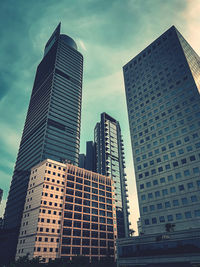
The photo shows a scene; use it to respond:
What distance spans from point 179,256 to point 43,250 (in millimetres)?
51828

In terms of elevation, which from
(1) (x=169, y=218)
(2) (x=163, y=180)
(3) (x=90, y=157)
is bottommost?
(1) (x=169, y=218)

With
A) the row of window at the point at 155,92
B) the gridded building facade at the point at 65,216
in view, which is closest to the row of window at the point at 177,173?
the row of window at the point at 155,92

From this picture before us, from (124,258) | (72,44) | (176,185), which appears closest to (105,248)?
(124,258)

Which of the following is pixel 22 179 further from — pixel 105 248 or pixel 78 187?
pixel 105 248

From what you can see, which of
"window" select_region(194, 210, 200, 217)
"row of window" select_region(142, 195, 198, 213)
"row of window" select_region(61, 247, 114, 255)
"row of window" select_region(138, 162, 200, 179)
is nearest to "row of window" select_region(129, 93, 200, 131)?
"row of window" select_region(138, 162, 200, 179)

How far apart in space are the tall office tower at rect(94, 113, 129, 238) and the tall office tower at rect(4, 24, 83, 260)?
28.6m

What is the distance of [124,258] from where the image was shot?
54.6 m

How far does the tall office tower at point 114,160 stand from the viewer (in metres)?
145

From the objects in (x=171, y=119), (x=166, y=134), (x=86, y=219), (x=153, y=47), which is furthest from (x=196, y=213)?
(x=153, y=47)

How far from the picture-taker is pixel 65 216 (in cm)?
8731

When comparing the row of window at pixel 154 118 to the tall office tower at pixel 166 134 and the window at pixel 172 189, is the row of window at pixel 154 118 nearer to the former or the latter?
the tall office tower at pixel 166 134

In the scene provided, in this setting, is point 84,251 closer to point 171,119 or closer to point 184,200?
point 184,200

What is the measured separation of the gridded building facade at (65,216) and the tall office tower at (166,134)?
123ft

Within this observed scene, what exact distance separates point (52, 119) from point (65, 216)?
68.6 meters
